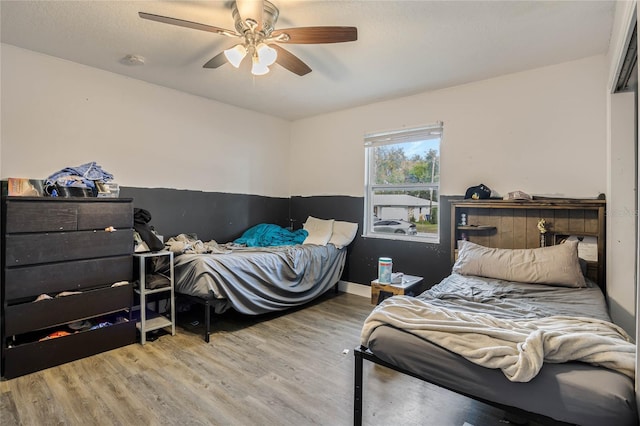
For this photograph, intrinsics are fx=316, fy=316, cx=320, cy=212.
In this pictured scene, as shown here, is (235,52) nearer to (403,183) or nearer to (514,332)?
(514,332)

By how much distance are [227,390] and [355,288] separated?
8.26 feet

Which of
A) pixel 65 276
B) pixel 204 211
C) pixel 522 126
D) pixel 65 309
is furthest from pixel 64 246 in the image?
pixel 522 126

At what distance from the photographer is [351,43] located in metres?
2.52

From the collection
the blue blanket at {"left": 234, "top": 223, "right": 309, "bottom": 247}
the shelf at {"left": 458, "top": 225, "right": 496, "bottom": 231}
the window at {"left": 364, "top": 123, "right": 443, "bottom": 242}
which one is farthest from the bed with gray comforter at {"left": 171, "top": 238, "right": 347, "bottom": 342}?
the shelf at {"left": 458, "top": 225, "right": 496, "bottom": 231}

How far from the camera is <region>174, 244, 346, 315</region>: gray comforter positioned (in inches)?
110

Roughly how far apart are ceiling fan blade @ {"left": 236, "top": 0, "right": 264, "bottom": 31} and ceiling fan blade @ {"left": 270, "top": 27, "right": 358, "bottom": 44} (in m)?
0.17

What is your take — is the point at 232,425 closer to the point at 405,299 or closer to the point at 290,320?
the point at 405,299

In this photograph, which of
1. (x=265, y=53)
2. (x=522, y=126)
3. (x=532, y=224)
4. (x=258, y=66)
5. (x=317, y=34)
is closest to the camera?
(x=317, y=34)

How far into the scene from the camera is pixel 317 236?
417cm

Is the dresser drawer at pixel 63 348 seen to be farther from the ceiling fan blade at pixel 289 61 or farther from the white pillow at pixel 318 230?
the ceiling fan blade at pixel 289 61

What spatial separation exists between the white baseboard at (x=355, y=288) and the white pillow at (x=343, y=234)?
59cm

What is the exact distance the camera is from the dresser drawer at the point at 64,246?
2.19m

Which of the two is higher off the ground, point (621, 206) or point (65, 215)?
point (621, 206)

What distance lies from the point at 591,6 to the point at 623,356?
7.17ft
